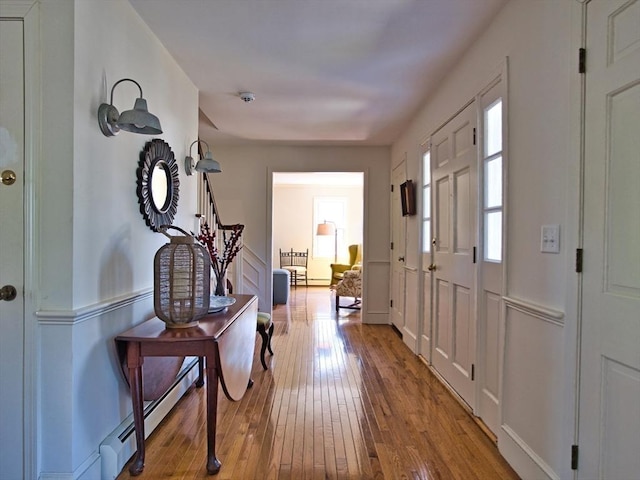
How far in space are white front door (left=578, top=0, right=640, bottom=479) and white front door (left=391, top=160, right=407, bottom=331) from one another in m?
2.84

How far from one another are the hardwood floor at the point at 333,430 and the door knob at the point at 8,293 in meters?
0.96

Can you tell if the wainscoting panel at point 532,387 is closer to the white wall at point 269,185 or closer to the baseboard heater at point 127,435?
the baseboard heater at point 127,435

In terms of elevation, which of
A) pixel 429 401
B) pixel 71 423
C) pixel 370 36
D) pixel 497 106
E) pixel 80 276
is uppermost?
pixel 370 36

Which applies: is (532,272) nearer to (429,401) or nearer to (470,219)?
(470,219)

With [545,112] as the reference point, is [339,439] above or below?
below

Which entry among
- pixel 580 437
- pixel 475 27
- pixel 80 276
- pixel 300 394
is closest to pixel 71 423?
pixel 80 276

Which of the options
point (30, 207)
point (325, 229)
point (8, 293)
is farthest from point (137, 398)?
point (325, 229)

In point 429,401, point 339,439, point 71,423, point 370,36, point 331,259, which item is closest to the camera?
point 71,423

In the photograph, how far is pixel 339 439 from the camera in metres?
2.02

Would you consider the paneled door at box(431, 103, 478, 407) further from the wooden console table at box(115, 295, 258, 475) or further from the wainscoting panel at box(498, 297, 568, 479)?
the wooden console table at box(115, 295, 258, 475)

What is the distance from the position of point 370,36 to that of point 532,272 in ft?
5.35

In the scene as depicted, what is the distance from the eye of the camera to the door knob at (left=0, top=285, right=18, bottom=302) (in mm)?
1467

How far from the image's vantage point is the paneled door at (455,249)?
2379 millimetres

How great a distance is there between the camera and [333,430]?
2.11 meters
